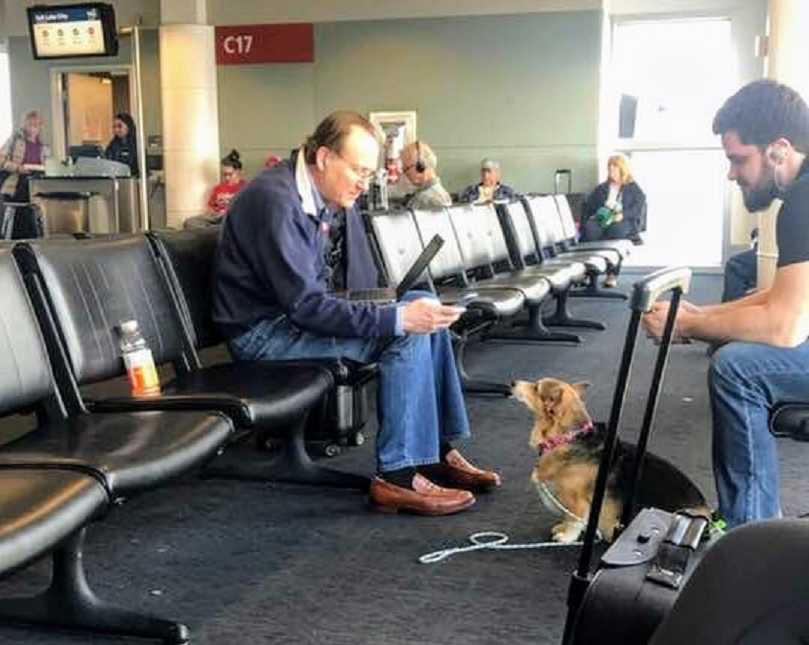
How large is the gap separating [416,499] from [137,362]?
858 mm

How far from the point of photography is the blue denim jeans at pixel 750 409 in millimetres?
2311

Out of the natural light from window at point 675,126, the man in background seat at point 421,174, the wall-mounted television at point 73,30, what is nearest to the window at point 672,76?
the natural light from window at point 675,126

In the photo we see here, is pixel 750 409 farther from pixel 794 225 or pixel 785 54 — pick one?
pixel 785 54

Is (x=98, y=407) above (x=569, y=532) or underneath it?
above

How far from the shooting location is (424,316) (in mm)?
2830

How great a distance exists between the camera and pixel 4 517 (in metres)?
1.60

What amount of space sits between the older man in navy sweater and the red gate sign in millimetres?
8539

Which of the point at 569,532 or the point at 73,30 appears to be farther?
the point at 73,30

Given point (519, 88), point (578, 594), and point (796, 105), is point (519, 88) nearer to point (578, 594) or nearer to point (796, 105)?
point (796, 105)

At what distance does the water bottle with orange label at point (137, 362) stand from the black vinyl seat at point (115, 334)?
1.1 inches

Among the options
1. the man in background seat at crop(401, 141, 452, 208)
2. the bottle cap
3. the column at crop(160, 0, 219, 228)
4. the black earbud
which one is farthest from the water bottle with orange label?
the column at crop(160, 0, 219, 228)

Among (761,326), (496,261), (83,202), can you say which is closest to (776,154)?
(761,326)

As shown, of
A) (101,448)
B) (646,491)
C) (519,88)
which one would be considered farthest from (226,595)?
(519,88)

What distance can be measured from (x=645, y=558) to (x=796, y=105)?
4.97ft
